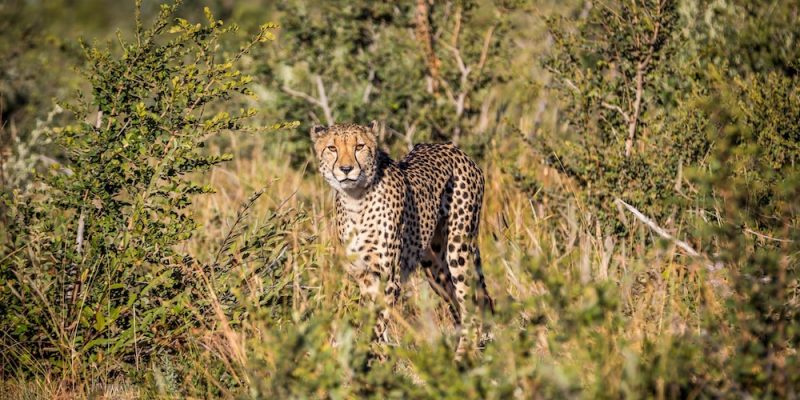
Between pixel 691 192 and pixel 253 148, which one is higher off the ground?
pixel 691 192

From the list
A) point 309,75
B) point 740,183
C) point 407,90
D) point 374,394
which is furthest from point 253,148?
point 374,394

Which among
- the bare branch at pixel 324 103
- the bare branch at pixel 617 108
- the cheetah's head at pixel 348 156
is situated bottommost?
the bare branch at pixel 324 103

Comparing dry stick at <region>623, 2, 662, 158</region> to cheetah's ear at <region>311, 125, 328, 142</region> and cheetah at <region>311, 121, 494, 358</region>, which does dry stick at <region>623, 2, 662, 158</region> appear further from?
cheetah's ear at <region>311, 125, 328, 142</region>

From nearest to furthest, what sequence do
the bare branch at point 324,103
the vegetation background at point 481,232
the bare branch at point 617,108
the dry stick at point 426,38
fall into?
the vegetation background at point 481,232 → the bare branch at point 617,108 → the dry stick at point 426,38 → the bare branch at point 324,103

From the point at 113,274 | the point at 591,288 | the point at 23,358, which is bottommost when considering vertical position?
the point at 23,358

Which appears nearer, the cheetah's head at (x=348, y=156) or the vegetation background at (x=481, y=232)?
the vegetation background at (x=481, y=232)

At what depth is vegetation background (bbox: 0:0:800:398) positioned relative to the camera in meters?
3.55

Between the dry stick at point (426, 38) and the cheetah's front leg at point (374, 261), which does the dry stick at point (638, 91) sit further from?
the dry stick at point (426, 38)

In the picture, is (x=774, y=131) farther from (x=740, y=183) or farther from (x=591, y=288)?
(x=591, y=288)

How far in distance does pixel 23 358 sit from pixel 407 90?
4220 millimetres

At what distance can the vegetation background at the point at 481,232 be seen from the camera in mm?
3553

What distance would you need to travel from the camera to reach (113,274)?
189 inches

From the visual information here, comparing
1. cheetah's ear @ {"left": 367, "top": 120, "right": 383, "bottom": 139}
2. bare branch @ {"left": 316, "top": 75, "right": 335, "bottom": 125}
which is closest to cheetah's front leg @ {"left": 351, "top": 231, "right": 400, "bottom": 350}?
cheetah's ear @ {"left": 367, "top": 120, "right": 383, "bottom": 139}

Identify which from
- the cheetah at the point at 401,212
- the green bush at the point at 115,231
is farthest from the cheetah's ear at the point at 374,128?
the green bush at the point at 115,231
